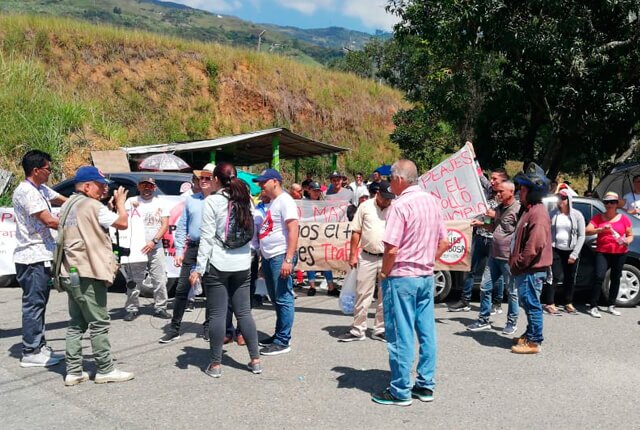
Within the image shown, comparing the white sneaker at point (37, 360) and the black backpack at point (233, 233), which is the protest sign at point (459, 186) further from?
the white sneaker at point (37, 360)

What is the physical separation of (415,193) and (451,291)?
→ 4.99 meters

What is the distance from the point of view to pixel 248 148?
18688 millimetres

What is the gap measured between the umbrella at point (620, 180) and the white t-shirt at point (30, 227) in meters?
11.6

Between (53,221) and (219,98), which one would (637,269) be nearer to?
(53,221)

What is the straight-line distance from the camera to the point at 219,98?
29484mm

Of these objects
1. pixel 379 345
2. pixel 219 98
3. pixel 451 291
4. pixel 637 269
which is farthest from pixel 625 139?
pixel 219 98

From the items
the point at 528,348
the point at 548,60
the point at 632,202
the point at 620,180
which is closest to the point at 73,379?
the point at 528,348

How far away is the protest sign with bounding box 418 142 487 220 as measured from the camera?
8.71 m

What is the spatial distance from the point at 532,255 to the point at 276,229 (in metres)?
2.64

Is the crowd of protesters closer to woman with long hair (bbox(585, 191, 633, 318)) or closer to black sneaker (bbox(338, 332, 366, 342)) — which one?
black sneaker (bbox(338, 332, 366, 342))

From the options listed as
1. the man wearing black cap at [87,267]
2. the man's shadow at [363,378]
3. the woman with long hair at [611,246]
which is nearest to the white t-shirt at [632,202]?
the woman with long hair at [611,246]

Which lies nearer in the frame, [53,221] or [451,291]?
[53,221]

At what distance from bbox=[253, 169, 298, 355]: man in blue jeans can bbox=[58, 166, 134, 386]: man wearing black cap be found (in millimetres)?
1551

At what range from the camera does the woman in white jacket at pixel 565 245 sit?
28.1ft
